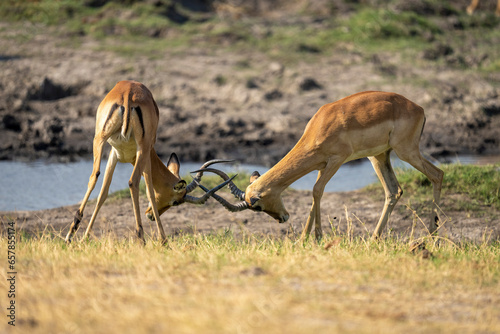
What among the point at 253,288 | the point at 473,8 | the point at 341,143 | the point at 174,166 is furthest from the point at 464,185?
the point at 473,8

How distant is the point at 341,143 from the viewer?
21.0ft

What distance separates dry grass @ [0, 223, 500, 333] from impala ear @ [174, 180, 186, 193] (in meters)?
1.14

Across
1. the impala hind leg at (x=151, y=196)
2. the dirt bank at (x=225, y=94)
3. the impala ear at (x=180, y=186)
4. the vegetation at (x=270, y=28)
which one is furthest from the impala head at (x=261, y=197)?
the vegetation at (x=270, y=28)

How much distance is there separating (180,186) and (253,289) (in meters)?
2.80

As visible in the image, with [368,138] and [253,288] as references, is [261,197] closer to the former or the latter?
[368,138]

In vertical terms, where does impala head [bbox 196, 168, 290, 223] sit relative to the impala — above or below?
below

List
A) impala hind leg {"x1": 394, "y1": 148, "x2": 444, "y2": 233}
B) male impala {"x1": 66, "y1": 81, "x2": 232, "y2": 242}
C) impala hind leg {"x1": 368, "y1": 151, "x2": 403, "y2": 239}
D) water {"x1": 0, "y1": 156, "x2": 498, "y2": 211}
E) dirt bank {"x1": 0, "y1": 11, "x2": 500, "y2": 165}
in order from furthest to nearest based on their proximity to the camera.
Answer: dirt bank {"x1": 0, "y1": 11, "x2": 500, "y2": 165}, water {"x1": 0, "y1": 156, "x2": 498, "y2": 211}, impala hind leg {"x1": 368, "y1": 151, "x2": 403, "y2": 239}, impala hind leg {"x1": 394, "y1": 148, "x2": 444, "y2": 233}, male impala {"x1": 66, "y1": 81, "x2": 232, "y2": 242}

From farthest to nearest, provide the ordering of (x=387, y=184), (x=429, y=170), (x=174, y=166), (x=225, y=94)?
(x=225, y=94) → (x=174, y=166) → (x=387, y=184) → (x=429, y=170)

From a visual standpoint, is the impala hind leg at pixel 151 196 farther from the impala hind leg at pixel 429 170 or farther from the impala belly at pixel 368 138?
the impala hind leg at pixel 429 170

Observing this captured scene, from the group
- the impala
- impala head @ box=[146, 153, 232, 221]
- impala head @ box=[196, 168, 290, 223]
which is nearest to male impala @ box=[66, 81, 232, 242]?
impala head @ box=[146, 153, 232, 221]

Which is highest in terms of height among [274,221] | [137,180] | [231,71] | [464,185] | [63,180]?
[137,180]

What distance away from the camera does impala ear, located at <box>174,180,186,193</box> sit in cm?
657

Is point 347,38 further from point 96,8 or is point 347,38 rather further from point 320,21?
point 96,8

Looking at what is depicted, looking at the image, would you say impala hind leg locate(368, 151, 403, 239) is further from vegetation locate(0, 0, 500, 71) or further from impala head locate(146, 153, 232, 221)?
vegetation locate(0, 0, 500, 71)
